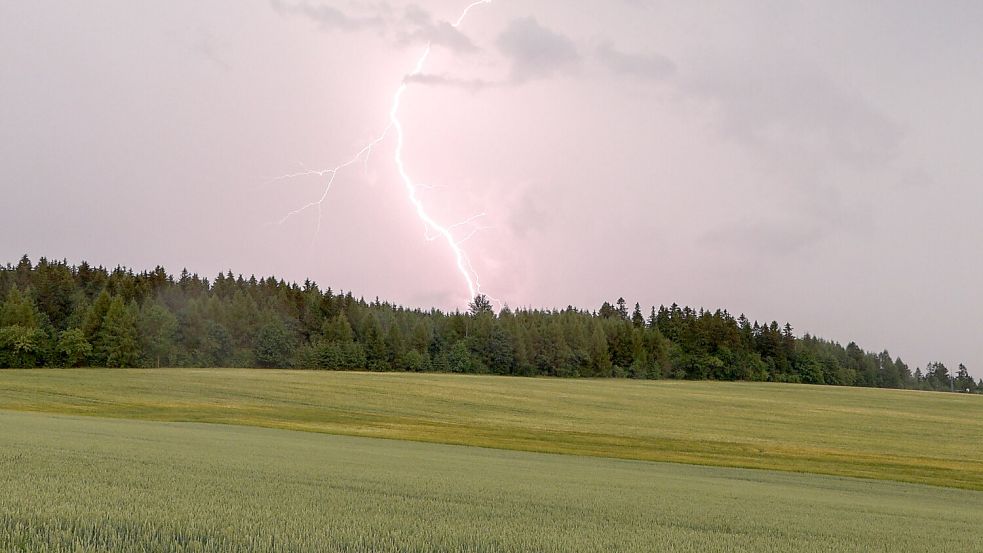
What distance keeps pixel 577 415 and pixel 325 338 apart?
297 feet

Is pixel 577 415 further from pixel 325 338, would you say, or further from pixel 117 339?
pixel 325 338

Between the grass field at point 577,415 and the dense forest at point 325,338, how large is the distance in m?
33.3

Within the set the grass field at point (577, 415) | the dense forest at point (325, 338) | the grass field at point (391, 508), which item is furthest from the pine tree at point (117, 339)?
the grass field at point (391, 508)

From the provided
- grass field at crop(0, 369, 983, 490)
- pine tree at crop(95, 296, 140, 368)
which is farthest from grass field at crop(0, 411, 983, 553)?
pine tree at crop(95, 296, 140, 368)

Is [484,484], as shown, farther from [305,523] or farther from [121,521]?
[121,521]

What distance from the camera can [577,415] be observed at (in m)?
58.3

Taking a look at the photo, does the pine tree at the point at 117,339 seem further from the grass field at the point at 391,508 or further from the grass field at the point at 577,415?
the grass field at the point at 391,508

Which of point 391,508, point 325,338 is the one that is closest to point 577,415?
point 391,508

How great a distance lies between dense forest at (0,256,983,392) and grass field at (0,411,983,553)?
99.8 m

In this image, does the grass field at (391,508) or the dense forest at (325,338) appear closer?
the grass field at (391,508)

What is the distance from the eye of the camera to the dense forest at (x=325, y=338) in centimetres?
10831

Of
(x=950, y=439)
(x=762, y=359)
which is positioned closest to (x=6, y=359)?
(x=950, y=439)

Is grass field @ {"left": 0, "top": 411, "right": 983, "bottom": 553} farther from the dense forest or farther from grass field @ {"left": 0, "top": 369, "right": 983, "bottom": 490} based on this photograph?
the dense forest

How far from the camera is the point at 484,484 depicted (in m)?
15.0
